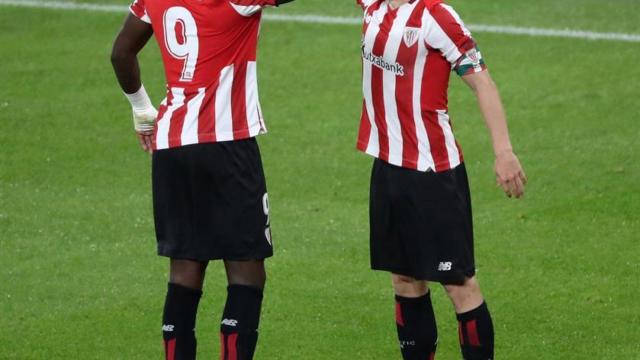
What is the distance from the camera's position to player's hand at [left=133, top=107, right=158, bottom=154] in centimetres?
668

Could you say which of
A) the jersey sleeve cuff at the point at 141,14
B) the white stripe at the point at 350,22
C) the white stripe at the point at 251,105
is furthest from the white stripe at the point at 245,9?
the white stripe at the point at 350,22

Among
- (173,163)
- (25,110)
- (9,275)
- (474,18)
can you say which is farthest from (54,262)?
(474,18)

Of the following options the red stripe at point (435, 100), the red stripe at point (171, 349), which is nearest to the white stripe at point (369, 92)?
the red stripe at point (435, 100)

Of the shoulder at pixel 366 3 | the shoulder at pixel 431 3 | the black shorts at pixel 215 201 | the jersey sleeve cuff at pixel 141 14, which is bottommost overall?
the black shorts at pixel 215 201

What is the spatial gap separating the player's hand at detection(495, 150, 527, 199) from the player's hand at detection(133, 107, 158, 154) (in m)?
1.64

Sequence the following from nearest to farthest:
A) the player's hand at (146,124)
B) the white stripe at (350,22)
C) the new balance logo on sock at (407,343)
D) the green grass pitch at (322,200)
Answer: the new balance logo on sock at (407,343) < the player's hand at (146,124) < the green grass pitch at (322,200) < the white stripe at (350,22)

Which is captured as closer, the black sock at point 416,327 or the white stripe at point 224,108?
the white stripe at point 224,108

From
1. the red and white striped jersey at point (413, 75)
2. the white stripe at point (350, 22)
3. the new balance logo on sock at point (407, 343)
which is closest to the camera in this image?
the red and white striped jersey at point (413, 75)

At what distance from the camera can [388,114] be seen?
20.8 feet

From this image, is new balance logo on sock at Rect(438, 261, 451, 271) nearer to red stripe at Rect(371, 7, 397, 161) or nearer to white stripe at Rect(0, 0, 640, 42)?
red stripe at Rect(371, 7, 397, 161)

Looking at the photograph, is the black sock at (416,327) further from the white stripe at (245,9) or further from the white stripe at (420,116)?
the white stripe at (245,9)

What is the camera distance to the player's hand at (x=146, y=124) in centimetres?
668

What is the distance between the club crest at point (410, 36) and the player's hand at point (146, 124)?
1238 mm

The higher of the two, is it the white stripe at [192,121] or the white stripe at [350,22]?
the white stripe at [192,121]
